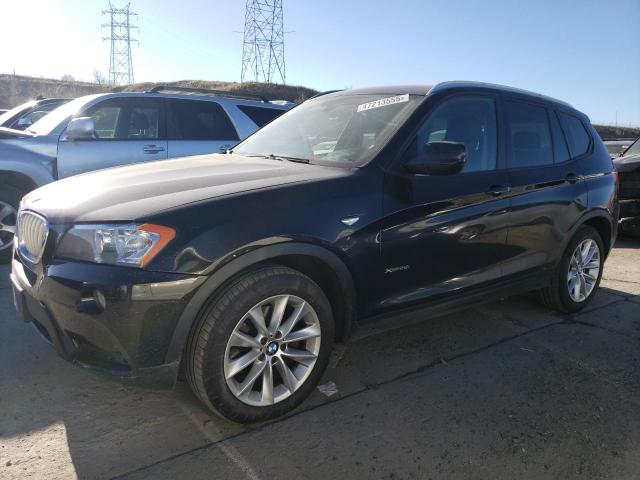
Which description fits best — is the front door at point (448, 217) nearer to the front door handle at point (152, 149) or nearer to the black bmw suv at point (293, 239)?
the black bmw suv at point (293, 239)

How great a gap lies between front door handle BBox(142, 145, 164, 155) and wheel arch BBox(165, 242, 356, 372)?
13.7 feet

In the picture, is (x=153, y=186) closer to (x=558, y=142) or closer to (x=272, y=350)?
(x=272, y=350)

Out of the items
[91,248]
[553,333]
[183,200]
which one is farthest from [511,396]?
[91,248]

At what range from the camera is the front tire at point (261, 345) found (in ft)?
8.00

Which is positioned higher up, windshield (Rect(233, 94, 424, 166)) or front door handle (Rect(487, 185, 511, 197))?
windshield (Rect(233, 94, 424, 166))

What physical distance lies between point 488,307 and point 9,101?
46603 mm

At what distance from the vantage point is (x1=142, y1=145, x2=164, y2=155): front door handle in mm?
6237

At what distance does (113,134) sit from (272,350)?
456 centimetres

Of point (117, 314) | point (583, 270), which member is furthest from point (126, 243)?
point (583, 270)

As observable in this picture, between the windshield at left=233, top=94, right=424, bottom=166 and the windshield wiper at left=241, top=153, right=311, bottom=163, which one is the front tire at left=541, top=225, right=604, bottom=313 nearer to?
the windshield at left=233, top=94, right=424, bottom=166

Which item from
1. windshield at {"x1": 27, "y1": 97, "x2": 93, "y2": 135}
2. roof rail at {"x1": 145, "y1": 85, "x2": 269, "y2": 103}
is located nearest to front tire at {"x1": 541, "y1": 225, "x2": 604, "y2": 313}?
roof rail at {"x1": 145, "y1": 85, "x2": 269, "y2": 103}

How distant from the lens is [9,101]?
41.1 m

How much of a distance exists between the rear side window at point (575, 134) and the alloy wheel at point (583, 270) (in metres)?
0.79

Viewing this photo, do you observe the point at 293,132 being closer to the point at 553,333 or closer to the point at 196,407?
the point at 196,407
